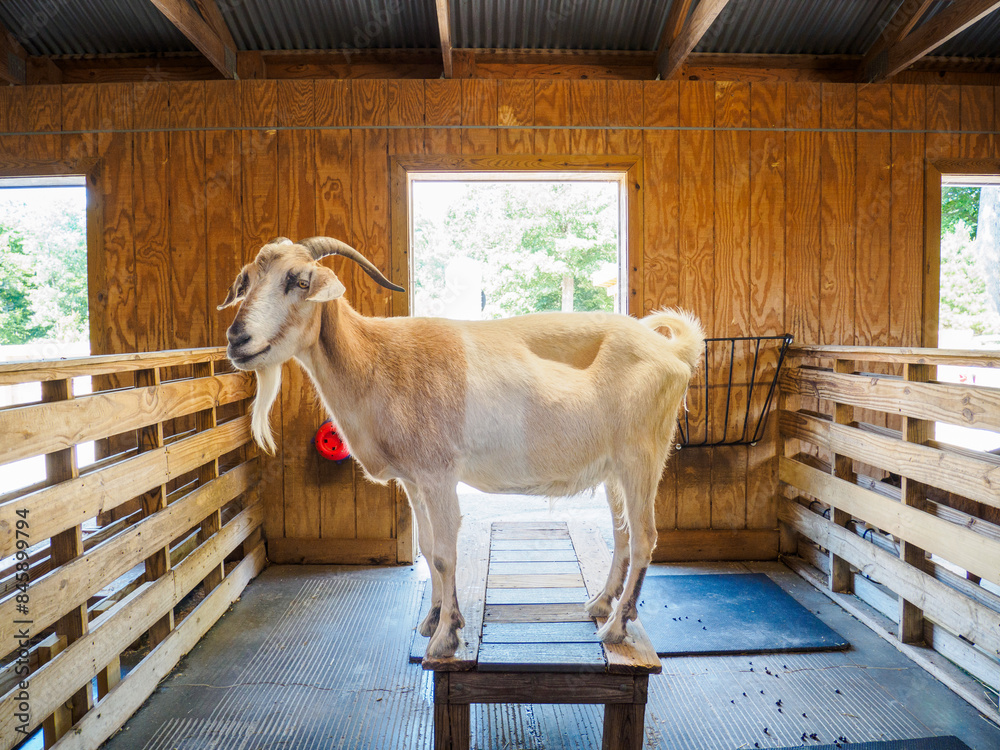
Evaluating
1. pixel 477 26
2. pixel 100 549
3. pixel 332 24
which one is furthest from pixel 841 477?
pixel 332 24

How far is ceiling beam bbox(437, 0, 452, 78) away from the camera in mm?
2996

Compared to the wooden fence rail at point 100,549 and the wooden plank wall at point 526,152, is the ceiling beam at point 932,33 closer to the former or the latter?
the wooden plank wall at point 526,152

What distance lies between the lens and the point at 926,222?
3662 millimetres

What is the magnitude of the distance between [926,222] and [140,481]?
15.1 feet

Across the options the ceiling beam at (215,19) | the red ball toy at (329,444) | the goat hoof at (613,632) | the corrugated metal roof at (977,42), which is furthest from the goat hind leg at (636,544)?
the corrugated metal roof at (977,42)

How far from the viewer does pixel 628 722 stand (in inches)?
72.4

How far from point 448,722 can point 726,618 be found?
1.73 m

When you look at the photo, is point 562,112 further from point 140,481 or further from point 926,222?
point 140,481

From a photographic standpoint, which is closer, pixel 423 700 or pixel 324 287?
pixel 324 287

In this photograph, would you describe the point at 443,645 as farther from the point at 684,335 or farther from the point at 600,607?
the point at 684,335

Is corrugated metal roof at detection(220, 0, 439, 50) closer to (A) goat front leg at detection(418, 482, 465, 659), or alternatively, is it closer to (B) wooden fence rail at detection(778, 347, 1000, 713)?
(A) goat front leg at detection(418, 482, 465, 659)

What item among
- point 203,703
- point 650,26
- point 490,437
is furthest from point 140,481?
point 650,26

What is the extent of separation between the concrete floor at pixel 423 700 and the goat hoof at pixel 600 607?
453 mm

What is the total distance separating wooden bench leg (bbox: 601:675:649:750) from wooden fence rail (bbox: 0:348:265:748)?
5.66 ft
